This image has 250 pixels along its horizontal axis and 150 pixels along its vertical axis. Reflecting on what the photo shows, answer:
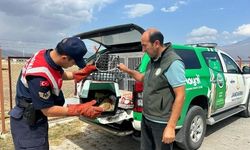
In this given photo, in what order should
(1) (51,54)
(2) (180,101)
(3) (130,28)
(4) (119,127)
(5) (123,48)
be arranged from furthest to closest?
(5) (123,48) → (4) (119,127) → (3) (130,28) → (2) (180,101) → (1) (51,54)

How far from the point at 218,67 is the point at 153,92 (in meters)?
3.07

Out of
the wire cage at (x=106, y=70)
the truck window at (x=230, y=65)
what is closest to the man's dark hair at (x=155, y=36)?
the wire cage at (x=106, y=70)

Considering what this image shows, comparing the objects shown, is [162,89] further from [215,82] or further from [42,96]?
[215,82]

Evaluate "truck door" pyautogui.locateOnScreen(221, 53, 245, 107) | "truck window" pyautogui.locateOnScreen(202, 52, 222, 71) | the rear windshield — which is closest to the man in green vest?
the rear windshield

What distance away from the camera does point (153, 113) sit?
10.6 ft

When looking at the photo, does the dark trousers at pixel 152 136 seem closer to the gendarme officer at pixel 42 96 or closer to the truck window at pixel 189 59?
the gendarme officer at pixel 42 96

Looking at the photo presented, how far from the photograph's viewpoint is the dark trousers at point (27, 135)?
2631 millimetres

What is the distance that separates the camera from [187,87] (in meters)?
4.55

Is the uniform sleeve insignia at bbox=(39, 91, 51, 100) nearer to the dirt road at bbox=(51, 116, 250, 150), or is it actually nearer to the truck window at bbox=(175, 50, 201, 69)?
the truck window at bbox=(175, 50, 201, 69)

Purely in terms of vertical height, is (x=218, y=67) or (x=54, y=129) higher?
(x=218, y=67)

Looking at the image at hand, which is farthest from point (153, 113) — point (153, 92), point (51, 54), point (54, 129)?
point (54, 129)

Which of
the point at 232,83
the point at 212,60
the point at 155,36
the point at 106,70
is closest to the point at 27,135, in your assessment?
the point at 155,36

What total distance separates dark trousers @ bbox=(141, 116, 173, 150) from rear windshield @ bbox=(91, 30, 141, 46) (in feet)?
4.97

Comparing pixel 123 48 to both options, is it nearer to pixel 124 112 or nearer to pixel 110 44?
pixel 110 44
